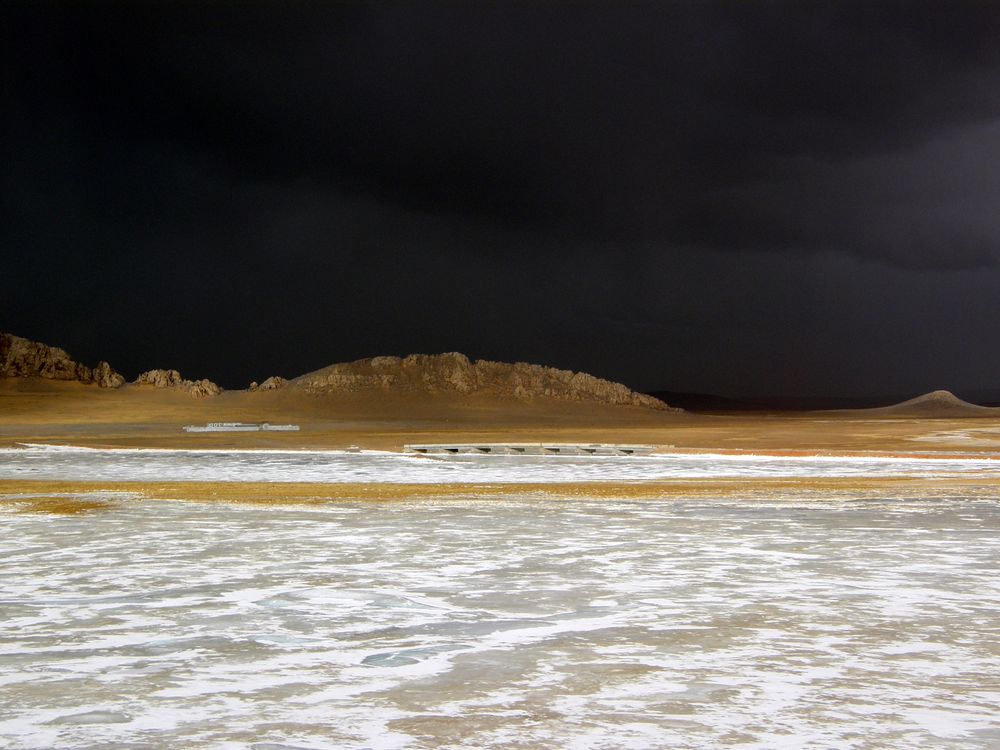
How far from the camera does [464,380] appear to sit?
121125mm

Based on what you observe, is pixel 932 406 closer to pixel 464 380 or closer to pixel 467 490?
pixel 464 380

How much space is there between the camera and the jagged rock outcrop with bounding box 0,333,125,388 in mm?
108062

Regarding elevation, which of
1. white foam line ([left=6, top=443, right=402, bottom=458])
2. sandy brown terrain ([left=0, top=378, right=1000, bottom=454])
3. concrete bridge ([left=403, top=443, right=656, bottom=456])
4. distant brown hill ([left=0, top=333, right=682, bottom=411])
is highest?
distant brown hill ([left=0, top=333, right=682, bottom=411])

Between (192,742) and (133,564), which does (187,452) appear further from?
(192,742)

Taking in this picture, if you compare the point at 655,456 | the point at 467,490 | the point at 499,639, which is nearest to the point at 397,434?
the point at 655,456

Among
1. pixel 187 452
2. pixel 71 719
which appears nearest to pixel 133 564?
pixel 71 719

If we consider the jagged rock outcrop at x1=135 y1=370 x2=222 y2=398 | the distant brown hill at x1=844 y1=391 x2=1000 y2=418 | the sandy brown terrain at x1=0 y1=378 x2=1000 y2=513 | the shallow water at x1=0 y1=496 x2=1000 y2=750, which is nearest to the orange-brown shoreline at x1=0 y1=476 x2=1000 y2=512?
the sandy brown terrain at x1=0 y1=378 x2=1000 y2=513

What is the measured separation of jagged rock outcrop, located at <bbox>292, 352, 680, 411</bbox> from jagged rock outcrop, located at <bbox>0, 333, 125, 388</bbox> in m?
19.8

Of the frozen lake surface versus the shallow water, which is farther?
the frozen lake surface

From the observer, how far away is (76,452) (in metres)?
37.0

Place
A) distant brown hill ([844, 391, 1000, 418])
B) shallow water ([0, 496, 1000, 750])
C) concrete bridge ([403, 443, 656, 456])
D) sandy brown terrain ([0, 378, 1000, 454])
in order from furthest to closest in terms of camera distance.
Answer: distant brown hill ([844, 391, 1000, 418]) < sandy brown terrain ([0, 378, 1000, 454]) < concrete bridge ([403, 443, 656, 456]) < shallow water ([0, 496, 1000, 750])

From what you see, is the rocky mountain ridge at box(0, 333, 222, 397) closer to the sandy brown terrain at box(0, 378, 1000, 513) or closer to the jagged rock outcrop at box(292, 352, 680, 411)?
the sandy brown terrain at box(0, 378, 1000, 513)

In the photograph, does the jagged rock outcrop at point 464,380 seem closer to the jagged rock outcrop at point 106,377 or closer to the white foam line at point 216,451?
the jagged rock outcrop at point 106,377

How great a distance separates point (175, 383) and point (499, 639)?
4272 inches
